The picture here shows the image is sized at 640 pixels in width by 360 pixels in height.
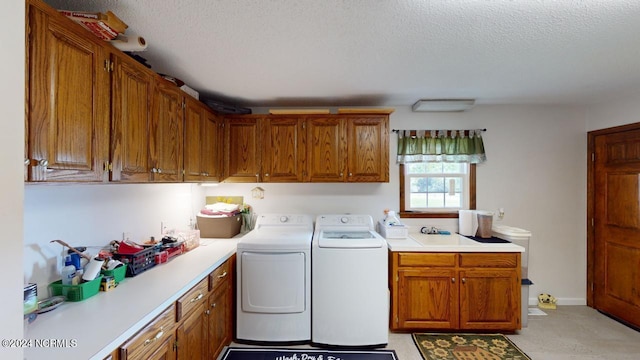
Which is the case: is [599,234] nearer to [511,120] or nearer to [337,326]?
[511,120]

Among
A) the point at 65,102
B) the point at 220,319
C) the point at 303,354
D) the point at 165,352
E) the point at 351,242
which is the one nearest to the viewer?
the point at 65,102

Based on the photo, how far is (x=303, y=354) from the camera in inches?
89.9

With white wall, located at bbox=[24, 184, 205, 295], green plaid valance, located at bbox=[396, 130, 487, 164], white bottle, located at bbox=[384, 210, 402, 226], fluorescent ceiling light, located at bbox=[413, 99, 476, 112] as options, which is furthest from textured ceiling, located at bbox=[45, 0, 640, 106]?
white bottle, located at bbox=[384, 210, 402, 226]

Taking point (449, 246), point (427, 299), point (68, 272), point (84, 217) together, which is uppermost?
point (84, 217)

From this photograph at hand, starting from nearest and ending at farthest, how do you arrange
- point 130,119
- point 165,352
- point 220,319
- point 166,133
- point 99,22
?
point 99,22 → point 165,352 → point 130,119 → point 166,133 → point 220,319

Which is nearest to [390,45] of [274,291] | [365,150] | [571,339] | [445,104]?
[365,150]

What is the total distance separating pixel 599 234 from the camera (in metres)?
3.02

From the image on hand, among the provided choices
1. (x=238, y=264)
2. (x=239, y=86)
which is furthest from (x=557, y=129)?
(x=238, y=264)

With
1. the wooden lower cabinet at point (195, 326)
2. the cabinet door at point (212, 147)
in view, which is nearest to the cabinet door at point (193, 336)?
the wooden lower cabinet at point (195, 326)

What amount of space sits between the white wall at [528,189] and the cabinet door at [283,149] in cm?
32

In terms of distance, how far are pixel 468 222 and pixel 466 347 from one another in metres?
1.25

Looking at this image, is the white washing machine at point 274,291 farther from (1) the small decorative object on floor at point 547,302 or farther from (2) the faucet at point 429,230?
(1) the small decorative object on floor at point 547,302

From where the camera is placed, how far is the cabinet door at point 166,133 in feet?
5.88

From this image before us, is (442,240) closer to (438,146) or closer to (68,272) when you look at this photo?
(438,146)
